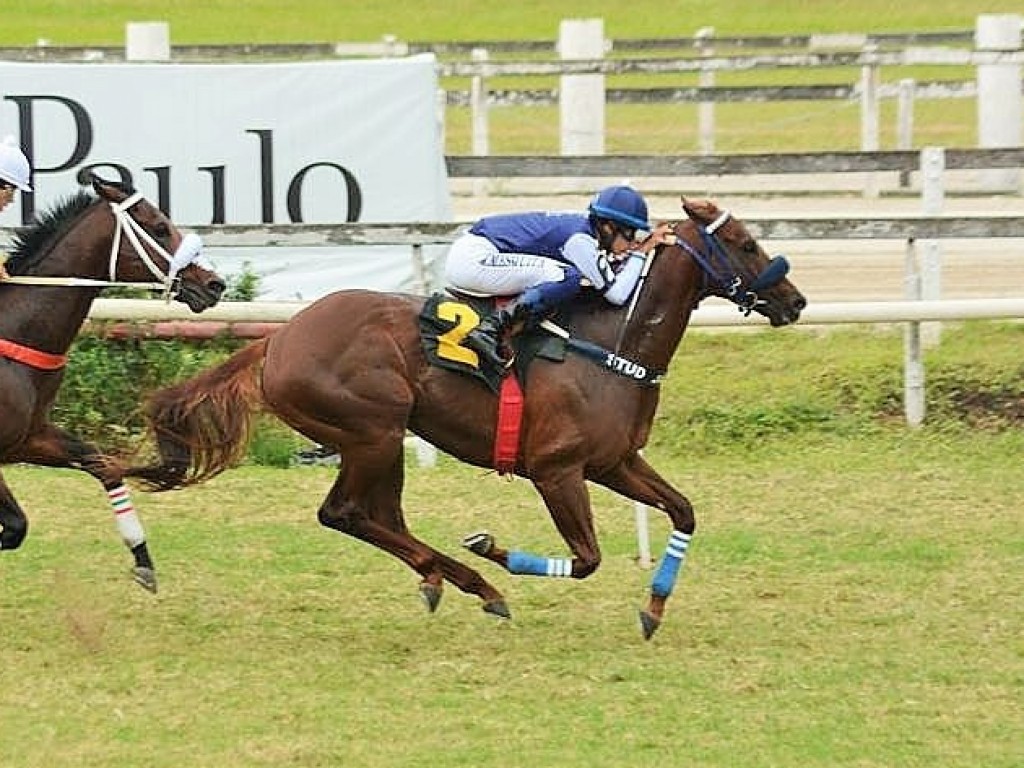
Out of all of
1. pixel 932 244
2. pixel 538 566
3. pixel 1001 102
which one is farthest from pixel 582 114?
pixel 538 566

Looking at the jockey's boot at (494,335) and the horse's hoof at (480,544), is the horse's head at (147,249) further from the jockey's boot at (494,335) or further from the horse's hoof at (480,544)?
the horse's hoof at (480,544)

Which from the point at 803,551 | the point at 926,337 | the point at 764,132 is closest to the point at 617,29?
the point at 764,132

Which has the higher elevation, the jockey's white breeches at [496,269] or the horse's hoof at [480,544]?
the jockey's white breeches at [496,269]

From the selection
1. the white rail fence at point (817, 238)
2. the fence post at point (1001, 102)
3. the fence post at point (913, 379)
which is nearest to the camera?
the white rail fence at point (817, 238)

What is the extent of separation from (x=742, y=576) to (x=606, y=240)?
1.77 metres

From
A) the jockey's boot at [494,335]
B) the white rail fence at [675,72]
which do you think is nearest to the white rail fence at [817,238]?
the jockey's boot at [494,335]

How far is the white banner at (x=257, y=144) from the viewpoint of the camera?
492 inches

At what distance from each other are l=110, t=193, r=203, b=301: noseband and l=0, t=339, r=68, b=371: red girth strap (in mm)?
402

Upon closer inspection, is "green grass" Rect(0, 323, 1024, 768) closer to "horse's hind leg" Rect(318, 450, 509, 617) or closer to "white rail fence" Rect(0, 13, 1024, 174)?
"horse's hind leg" Rect(318, 450, 509, 617)

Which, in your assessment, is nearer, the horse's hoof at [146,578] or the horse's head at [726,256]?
the horse's head at [726,256]

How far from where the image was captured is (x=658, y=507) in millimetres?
8852

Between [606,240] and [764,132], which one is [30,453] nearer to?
[606,240]

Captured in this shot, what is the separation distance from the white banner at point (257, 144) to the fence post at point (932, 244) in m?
2.80

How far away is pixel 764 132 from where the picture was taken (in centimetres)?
2462
